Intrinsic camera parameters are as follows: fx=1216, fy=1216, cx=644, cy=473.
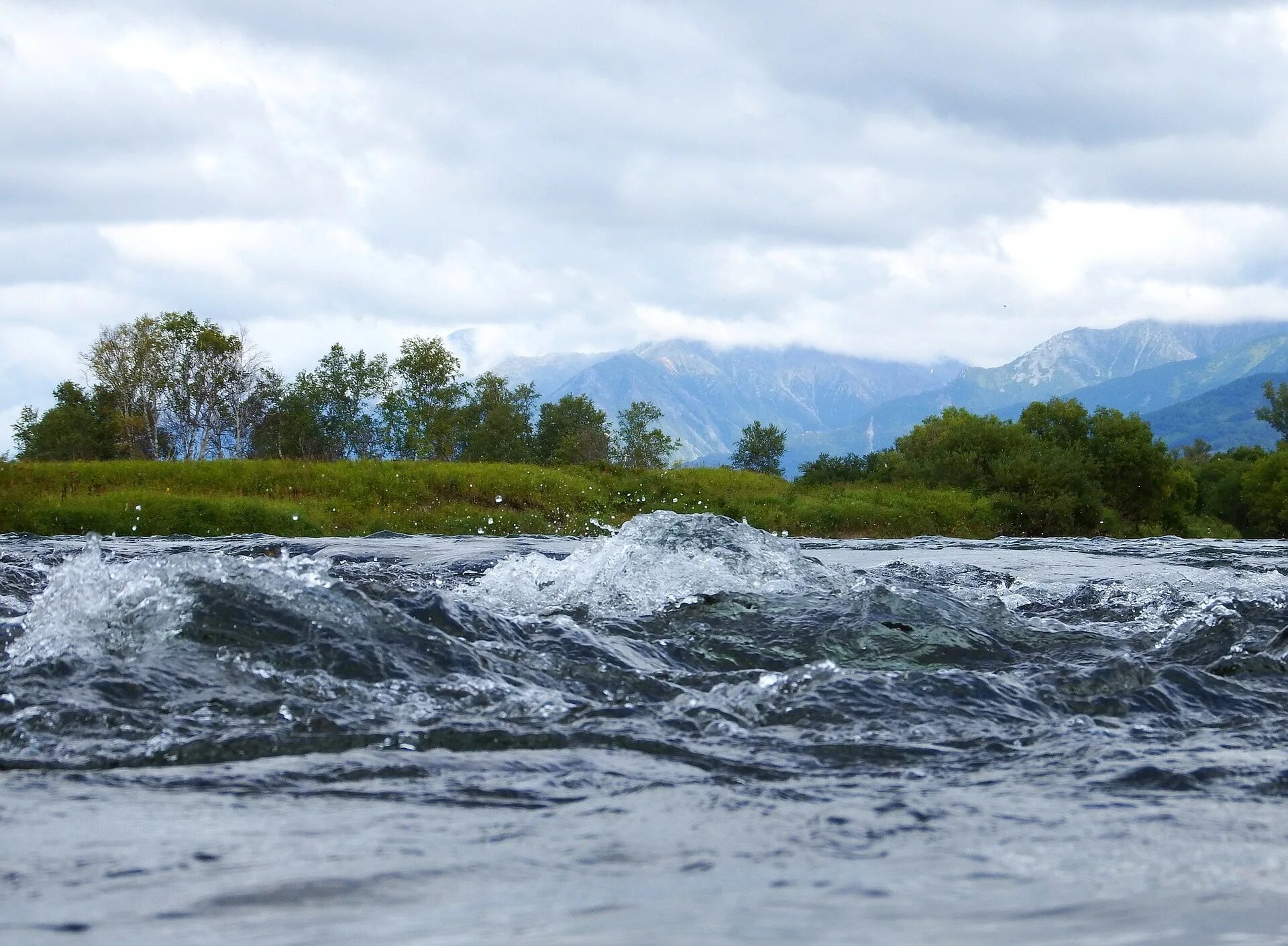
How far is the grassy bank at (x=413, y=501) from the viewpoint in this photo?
30.1m

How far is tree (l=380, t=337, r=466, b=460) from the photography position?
94125 millimetres

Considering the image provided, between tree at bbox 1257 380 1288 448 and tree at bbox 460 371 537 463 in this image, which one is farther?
tree at bbox 1257 380 1288 448

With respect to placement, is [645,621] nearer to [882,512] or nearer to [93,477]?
[882,512]

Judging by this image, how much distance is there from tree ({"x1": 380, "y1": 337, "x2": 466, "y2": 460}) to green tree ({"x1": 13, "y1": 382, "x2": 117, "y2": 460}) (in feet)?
70.0

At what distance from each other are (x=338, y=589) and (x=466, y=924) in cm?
497

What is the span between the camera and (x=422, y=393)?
96.4 meters

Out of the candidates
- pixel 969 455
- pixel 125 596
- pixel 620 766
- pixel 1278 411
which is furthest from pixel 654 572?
pixel 1278 411

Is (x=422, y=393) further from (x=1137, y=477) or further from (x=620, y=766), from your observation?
(x=620, y=766)

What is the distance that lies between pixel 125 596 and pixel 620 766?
12.9ft

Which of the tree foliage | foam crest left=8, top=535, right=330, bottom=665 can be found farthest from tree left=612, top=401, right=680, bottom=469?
foam crest left=8, top=535, right=330, bottom=665

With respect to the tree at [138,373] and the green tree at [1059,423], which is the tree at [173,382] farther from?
the green tree at [1059,423]

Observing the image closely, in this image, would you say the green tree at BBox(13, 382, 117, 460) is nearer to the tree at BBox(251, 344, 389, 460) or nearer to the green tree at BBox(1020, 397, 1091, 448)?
the tree at BBox(251, 344, 389, 460)

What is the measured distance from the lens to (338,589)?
25.8ft

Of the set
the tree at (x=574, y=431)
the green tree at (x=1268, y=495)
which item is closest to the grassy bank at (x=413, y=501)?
the green tree at (x=1268, y=495)
